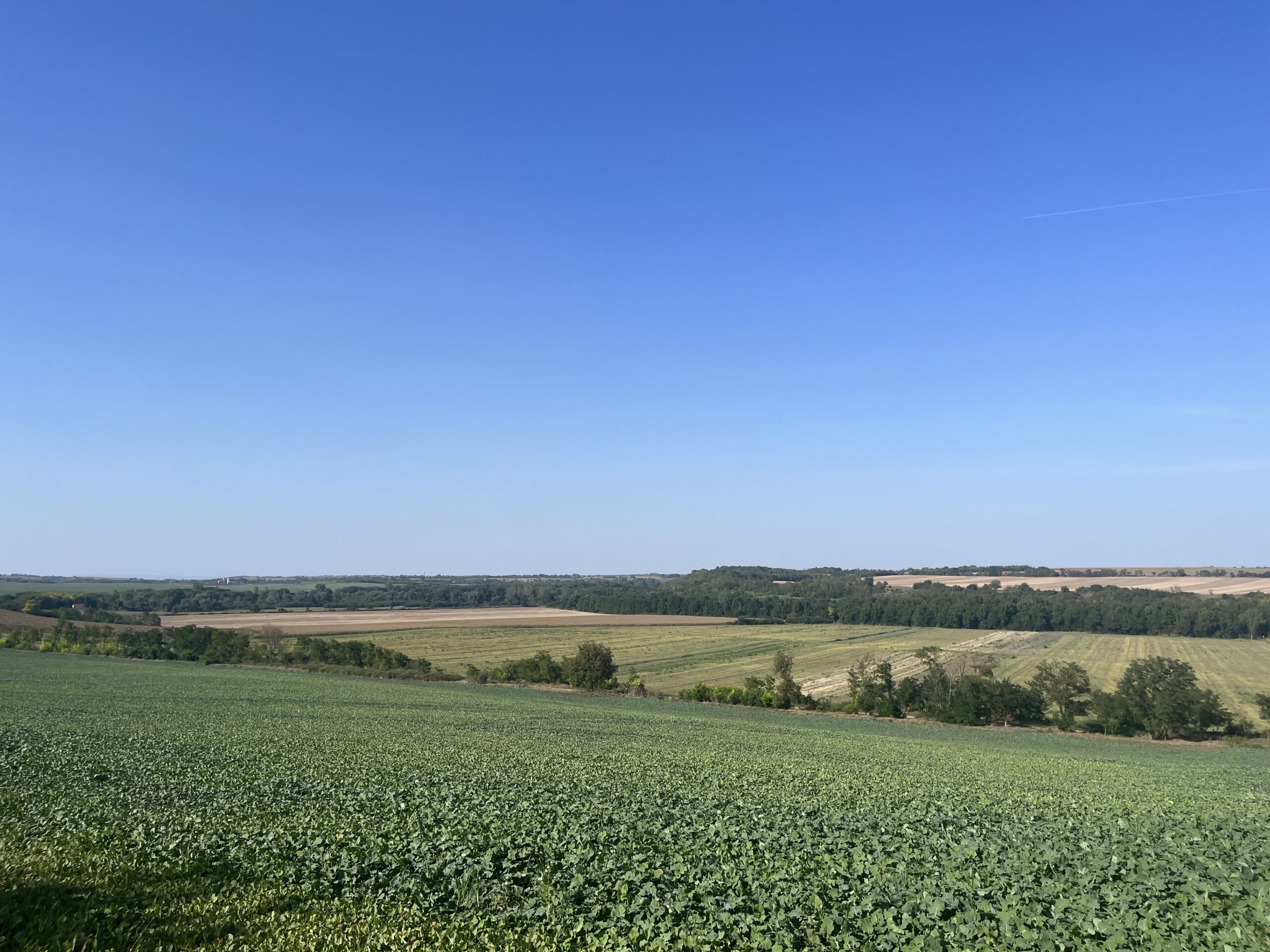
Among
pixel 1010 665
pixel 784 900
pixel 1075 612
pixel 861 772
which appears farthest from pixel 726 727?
pixel 1075 612

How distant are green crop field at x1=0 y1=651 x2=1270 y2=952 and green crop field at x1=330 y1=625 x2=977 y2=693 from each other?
54.5 meters

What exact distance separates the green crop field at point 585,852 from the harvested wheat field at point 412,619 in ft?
315

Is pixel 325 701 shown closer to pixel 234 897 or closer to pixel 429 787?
pixel 429 787

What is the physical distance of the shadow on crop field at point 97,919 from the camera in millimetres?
9031

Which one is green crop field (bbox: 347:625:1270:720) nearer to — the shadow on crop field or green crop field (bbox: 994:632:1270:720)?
green crop field (bbox: 994:632:1270:720)

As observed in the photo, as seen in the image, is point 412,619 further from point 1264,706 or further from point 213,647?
point 1264,706

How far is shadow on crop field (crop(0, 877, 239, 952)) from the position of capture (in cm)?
903

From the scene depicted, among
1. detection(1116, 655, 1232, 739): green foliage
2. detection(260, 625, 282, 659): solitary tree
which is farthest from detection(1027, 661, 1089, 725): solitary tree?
detection(260, 625, 282, 659): solitary tree

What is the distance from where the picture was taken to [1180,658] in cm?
9719

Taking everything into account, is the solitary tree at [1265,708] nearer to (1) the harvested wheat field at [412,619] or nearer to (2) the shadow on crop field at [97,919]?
(2) the shadow on crop field at [97,919]

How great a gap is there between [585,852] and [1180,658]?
115455 mm

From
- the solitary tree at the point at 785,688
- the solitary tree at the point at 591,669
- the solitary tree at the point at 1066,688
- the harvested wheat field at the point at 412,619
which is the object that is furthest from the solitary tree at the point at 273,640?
the solitary tree at the point at 1066,688

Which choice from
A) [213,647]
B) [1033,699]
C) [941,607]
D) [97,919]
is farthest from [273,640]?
[941,607]

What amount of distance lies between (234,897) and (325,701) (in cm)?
4544
